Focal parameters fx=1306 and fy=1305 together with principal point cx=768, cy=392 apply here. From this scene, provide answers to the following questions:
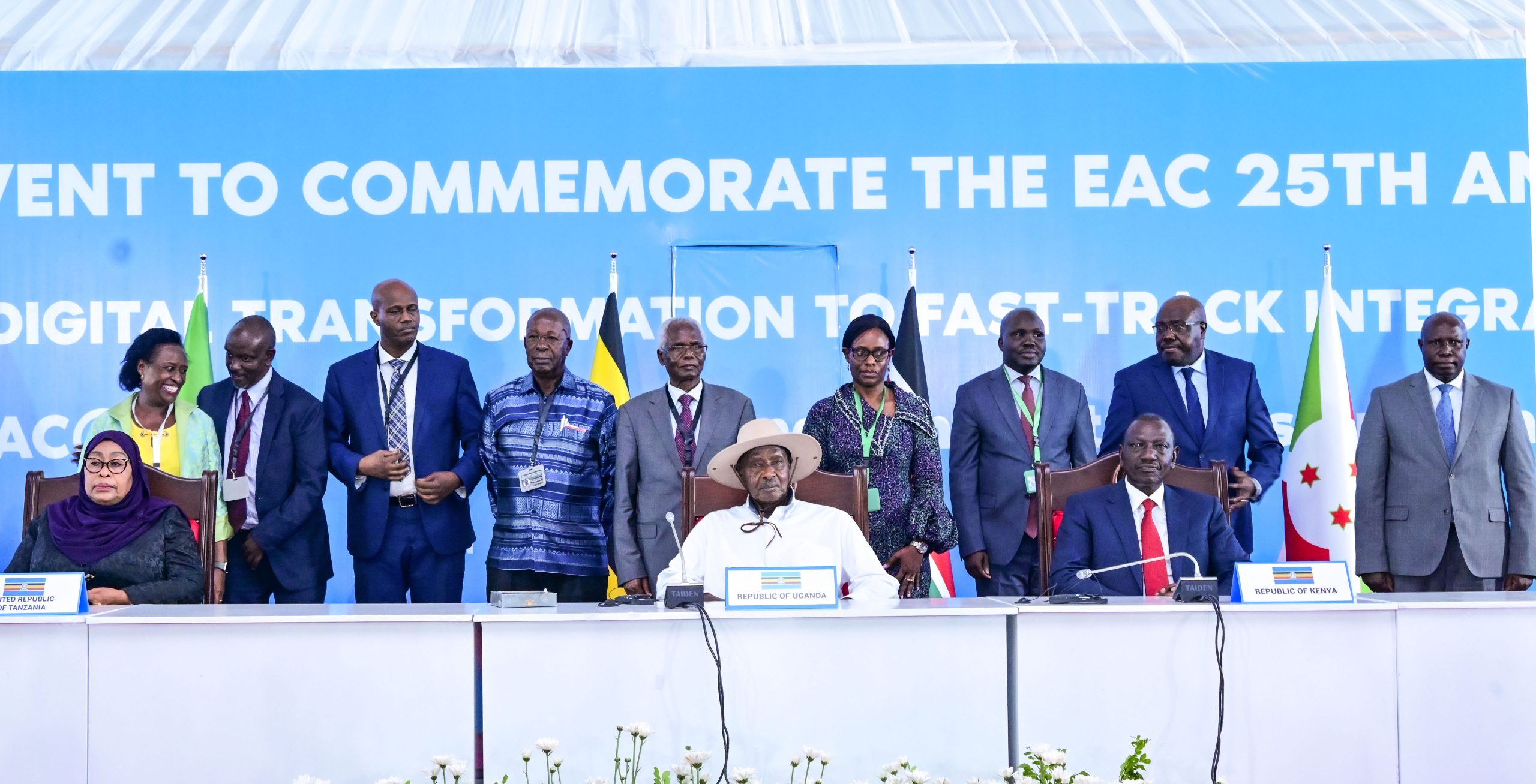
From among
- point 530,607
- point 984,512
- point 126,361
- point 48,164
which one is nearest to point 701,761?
point 530,607

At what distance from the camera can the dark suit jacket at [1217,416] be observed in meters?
4.63

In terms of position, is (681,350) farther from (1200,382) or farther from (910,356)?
(1200,382)

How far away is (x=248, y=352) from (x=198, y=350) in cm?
95

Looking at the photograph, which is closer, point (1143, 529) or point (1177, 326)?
point (1143, 529)

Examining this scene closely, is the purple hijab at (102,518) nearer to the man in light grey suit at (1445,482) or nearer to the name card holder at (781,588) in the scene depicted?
the name card holder at (781,588)

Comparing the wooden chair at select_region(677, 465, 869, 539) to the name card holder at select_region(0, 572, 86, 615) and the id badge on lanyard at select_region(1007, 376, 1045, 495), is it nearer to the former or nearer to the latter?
the id badge on lanyard at select_region(1007, 376, 1045, 495)

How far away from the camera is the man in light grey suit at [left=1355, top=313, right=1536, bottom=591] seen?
4535mm

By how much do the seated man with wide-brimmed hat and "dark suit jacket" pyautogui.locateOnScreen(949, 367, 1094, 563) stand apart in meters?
0.99

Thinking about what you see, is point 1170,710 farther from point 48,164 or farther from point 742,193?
point 48,164

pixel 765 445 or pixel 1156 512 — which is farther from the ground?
pixel 765 445

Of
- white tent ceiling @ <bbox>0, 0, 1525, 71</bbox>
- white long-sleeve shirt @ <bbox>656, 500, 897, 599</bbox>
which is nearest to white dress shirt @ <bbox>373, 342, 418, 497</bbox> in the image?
white long-sleeve shirt @ <bbox>656, 500, 897, 599</bbox>

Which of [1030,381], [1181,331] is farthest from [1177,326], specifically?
[1030,381]

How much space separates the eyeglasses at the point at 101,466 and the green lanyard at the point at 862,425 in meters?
2.20

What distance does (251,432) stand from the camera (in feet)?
14.9
